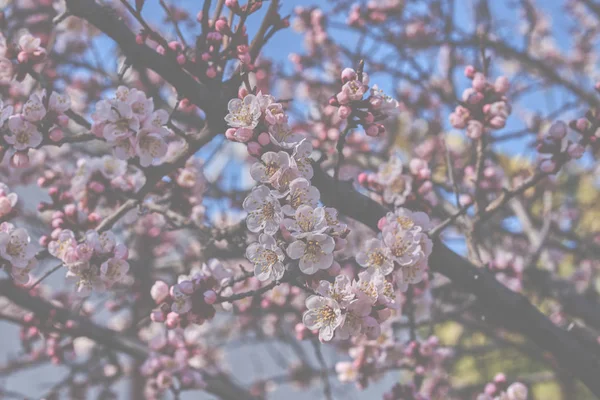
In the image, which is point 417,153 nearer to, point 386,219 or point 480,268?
point 480,268

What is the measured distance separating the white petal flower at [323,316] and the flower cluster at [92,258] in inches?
26.5


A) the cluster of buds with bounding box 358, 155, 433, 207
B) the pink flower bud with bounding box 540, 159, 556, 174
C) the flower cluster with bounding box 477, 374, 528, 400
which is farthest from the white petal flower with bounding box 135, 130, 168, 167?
the flower cluster with bounding box 477, 374, 528, 400

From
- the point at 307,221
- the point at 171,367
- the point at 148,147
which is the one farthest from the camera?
the point at 171,367

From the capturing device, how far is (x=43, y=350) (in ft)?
12.3

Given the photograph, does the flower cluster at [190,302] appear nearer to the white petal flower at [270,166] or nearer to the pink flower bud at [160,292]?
the pink flower bud at [160,292]

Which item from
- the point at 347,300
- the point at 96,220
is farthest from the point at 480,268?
the point at 96,220

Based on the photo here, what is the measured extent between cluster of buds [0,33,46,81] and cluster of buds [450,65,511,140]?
1.66 m

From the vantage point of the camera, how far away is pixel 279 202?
152 cm

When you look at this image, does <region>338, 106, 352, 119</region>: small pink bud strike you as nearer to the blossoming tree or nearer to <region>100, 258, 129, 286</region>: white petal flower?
the blossoming tree

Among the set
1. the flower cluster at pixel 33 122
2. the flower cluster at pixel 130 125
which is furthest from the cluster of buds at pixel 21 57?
the flower cluster at pixel 130 125

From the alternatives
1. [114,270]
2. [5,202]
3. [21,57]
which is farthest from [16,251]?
[21,57]

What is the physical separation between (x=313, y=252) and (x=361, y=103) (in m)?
0.52

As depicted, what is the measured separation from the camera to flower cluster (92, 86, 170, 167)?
1758mm

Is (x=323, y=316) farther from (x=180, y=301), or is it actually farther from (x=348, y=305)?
(x=180, y=301)
